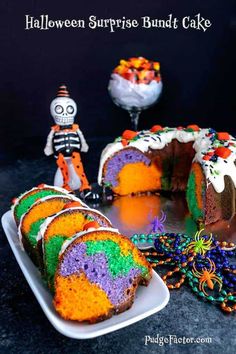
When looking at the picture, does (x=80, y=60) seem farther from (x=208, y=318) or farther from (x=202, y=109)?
(x=208, y=318)

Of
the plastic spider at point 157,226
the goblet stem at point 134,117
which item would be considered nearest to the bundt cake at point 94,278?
the plastic spider at point 157,226

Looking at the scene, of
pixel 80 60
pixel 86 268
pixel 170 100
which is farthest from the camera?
pixel 170 100

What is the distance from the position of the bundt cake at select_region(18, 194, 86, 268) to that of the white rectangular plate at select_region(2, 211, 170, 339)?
0.08 m

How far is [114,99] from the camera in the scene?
3.35m

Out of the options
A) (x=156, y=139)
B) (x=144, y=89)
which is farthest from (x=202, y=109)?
(x=156, y=139)

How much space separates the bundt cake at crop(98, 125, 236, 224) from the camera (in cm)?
254

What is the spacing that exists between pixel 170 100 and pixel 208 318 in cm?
210

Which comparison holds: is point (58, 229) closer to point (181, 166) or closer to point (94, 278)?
point (94, 278)

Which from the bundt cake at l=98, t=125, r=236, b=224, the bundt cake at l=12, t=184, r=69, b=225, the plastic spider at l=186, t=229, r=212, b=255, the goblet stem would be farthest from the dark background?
the plastic spider at l=186, t=229, r=212, b=255

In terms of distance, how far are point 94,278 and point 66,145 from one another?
4.03 ft

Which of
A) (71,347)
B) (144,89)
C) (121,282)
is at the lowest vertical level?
(71,347)

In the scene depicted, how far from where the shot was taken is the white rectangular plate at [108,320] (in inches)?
63.8

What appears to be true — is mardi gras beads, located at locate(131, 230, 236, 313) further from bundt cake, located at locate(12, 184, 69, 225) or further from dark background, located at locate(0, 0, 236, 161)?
dark background, located at locate(0, 0, 236, 161)

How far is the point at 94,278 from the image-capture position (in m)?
1.71
